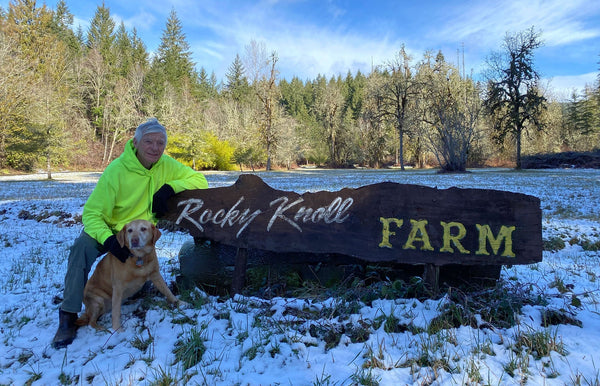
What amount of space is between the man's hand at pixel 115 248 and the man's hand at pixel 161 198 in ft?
1.83

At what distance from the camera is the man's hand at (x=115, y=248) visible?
2734 millimetres

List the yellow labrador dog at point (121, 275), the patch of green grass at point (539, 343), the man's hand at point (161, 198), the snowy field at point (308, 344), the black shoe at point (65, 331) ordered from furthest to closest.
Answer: the man's hand at point (161, 198) < the yellow labrador dog at point (121, 275) < the black shoe at point (65, 331) < the patch of green grass at point (539, 343) < the snowy field at point (308, 344)

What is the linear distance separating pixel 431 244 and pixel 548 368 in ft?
3.88

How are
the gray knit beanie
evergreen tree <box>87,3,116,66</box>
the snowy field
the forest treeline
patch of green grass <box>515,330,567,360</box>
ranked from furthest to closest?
evergreen tree <box>87,3,116,66</box>, the forest treeline, the gray knit beanie, patch of green grass <box>515,330,567,360</box>, the snowy field

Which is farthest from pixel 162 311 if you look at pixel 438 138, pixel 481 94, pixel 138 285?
pixel 481 94

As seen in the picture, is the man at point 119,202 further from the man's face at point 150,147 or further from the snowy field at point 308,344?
the snowy field at point 308,344

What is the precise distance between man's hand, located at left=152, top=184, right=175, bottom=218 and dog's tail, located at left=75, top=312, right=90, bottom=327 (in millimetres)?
1078

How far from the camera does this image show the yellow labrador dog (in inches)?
110

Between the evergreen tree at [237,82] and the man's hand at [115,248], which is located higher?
the evergreen tree at [237,82]

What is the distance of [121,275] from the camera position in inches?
112

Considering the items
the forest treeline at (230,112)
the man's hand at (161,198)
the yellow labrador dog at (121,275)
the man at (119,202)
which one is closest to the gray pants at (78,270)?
the man at (119,202)

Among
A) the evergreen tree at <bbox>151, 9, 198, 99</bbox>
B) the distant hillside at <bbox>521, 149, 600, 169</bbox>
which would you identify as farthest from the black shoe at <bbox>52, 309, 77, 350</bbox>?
Answer: the evergreen tree at <bbox>151, 9, 198, 99</bbox>

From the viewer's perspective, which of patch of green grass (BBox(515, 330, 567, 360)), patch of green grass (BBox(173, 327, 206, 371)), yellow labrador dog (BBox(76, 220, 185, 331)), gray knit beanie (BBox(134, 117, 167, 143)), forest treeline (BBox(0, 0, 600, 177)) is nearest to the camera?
patch of green grass (BBox(515, 330, 567, 360))

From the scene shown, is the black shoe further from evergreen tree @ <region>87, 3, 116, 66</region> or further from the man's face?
evergreen tree @ <region>87, 3, 116, 66</region>
